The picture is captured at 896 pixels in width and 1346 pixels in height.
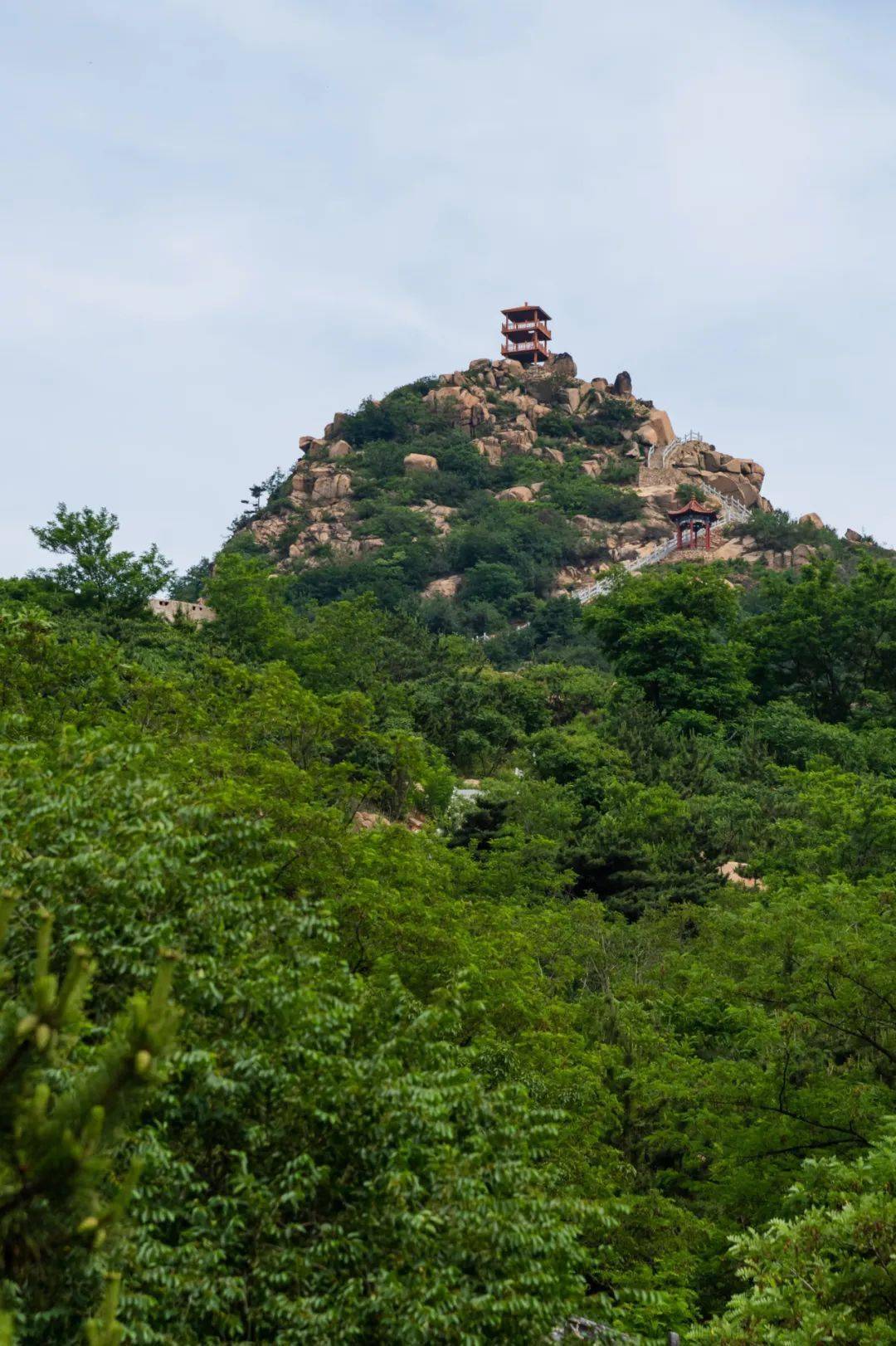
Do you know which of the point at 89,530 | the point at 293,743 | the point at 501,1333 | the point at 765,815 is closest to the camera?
the point at 501,1333

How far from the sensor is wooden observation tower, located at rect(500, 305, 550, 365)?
10088 centimetres

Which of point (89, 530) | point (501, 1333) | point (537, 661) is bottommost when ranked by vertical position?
point (501, 1333)

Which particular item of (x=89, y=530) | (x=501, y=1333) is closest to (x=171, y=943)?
(x=501, y=1333)

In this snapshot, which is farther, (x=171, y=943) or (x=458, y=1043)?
(x=458, y=1043)

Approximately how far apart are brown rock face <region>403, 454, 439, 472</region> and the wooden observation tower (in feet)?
54.0

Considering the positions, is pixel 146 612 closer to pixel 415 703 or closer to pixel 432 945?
pixel 415 703

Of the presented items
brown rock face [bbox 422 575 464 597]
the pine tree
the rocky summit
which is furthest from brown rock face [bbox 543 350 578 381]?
the pine tree

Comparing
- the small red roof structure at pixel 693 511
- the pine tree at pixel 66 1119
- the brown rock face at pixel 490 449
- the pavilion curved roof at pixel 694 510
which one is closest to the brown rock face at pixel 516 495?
the brown rock face at pixel 490 449

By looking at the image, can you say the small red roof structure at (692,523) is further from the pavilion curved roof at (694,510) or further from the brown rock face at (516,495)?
the brown rock face at (516,495)

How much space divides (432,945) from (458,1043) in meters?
1.28

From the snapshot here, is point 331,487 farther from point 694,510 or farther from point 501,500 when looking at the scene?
point 694,510

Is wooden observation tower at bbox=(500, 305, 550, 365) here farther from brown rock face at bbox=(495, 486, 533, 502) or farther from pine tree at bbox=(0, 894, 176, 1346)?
pine tree at bbox=(0, 894, 176, 1346)

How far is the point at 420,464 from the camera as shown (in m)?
87.8

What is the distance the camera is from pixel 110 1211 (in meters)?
5.25
